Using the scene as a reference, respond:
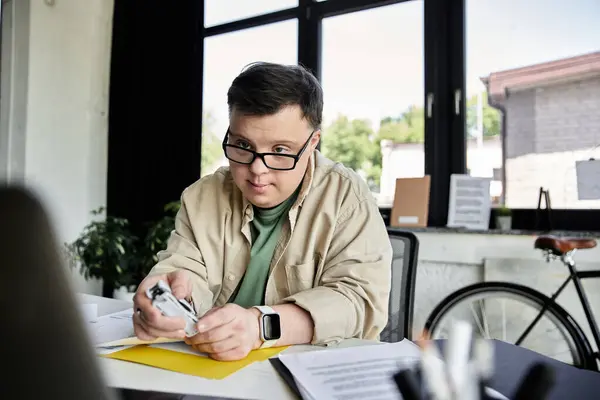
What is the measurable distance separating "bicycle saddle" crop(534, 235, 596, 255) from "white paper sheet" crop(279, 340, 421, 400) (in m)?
1.40

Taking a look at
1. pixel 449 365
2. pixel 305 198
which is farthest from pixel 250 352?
pixel 449 365

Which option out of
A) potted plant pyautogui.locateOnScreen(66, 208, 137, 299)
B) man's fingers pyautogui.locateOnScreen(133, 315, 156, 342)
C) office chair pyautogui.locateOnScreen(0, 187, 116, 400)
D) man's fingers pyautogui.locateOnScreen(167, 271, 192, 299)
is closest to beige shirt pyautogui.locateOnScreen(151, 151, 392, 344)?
man's fingers pyautogui.locateOnScreen(167, 271, 192, 299)

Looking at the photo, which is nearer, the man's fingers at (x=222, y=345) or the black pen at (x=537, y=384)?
the black pen at (x=537, y=384)

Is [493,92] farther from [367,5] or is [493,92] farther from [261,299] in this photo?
[261,299]

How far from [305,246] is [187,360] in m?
0.42

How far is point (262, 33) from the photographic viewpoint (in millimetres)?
3180

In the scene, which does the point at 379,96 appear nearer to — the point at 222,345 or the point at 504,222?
the point at 504,222

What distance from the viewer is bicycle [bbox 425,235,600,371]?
1.91m

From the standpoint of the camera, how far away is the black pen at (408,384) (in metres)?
0.27

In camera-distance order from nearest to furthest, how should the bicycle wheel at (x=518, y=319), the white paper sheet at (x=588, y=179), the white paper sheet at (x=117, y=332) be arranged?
the white paper sheet at (x=117, y=332) < the bicycle wheel at (x=518, y=319) < the white paper sheet at (x=588, y=179)

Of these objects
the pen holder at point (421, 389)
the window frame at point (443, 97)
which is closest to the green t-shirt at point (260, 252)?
the pen holder at point (421, 389)

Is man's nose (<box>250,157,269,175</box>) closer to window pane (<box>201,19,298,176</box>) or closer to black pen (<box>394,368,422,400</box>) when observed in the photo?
black pen (<box>394,368,422,400</box>)

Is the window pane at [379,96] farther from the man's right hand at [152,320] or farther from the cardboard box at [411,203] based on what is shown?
the man's right hand at [152,320]

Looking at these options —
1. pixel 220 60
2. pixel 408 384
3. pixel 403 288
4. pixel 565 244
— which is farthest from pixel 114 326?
pixel 220 60
